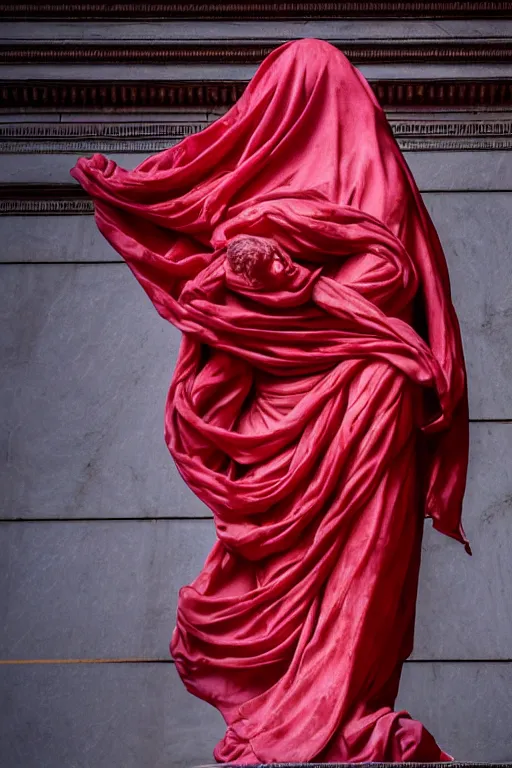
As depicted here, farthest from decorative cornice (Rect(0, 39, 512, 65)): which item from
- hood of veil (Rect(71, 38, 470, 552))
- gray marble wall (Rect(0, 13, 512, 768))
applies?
hood of veil (Rect(71, 38, 470, 552))

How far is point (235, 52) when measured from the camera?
5.11 m

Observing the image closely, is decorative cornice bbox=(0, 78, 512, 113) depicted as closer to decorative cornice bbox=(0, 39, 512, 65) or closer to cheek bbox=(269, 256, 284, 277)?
decorative cornice bbox=(0, 39, 512, 65)

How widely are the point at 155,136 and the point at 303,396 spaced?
2101 millimetres

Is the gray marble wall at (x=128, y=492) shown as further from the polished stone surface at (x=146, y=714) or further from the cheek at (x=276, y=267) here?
the cheek at (x=276, y=267)

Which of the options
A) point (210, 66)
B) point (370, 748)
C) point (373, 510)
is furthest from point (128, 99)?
point (370, 748)

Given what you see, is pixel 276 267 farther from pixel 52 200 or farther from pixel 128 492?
pixel 52 200

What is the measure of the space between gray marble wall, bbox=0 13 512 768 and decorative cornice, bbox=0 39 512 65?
4 cm

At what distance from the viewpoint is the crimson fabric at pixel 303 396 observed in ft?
9.80

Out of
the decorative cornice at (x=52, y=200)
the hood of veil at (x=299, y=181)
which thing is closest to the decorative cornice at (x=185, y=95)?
the decorative cornice at (x=52, y=200)

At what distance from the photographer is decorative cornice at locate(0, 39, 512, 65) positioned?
5.08 metres

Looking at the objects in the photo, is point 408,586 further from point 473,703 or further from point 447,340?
point 473,703

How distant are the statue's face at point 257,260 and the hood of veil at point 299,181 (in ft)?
0.52

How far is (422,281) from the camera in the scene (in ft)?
10.9

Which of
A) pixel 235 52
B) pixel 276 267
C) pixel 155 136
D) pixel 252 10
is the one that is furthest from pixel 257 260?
pixel 252 10
